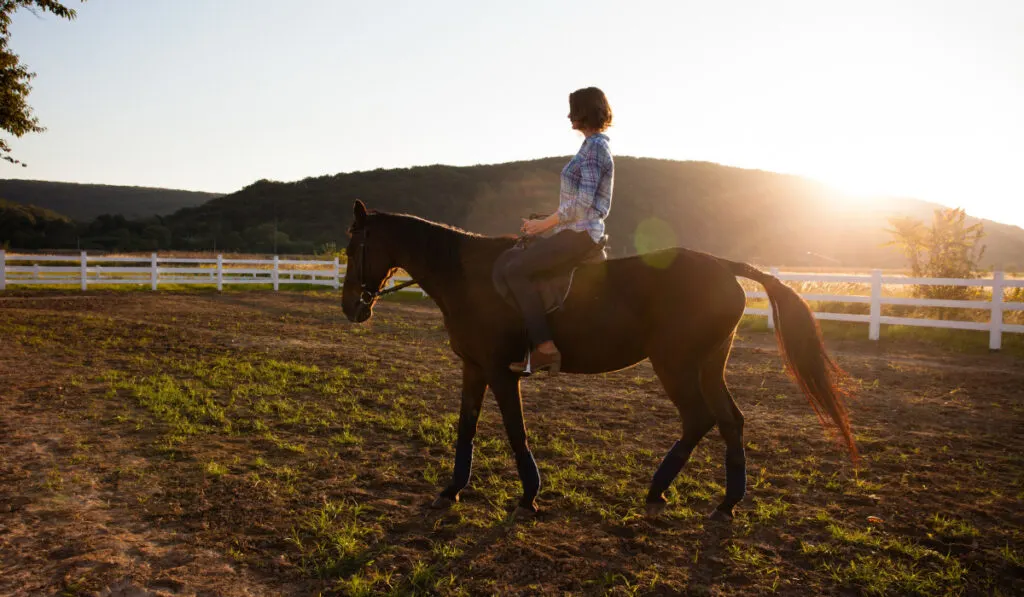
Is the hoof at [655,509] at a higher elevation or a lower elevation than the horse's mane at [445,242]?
lower

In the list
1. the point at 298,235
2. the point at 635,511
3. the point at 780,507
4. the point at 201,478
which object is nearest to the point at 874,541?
the point at 780,507

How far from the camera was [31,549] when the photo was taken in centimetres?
352

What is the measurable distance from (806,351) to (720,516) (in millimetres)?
1375

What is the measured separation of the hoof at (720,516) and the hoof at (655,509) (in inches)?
12.7

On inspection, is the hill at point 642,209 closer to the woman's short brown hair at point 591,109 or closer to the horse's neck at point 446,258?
the horse's neck at point 446,258

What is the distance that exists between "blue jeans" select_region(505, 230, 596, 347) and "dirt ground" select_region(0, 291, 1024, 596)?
130cm

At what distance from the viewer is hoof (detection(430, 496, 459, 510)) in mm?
4324

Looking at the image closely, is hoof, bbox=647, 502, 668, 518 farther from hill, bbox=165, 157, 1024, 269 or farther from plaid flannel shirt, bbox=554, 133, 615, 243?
Answer: hill, bbox=165, 157, 1024, 269

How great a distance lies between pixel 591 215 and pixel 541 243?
371 mm

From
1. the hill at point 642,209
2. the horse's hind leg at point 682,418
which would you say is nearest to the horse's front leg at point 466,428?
the horse's hind leg at point 682,418

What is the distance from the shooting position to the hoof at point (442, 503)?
4.32m

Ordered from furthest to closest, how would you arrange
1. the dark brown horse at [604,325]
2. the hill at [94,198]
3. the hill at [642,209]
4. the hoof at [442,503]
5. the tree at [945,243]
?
the hill at [94,198]
the hill at [642,209]
the tree at [945,243]
the hoof at [442,503]
the dark brown horse at [604,325]

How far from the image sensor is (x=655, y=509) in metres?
4.26

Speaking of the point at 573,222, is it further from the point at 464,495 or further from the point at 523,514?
the point at 464,495
